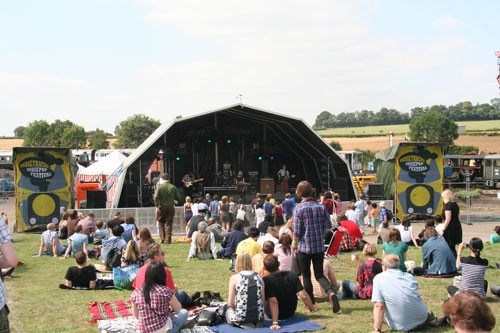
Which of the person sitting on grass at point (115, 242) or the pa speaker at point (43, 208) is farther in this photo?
the pa speaker at point (43, 208)

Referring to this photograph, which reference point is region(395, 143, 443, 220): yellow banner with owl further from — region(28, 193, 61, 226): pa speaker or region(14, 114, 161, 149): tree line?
region(14, 114, 161, 149): tree line

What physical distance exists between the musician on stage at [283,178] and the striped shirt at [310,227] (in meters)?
17.7

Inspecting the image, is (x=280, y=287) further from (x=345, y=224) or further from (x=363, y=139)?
(x=363, y=139)

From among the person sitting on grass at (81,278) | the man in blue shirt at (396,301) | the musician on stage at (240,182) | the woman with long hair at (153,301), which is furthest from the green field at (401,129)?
the woman with long hair at (153,301)

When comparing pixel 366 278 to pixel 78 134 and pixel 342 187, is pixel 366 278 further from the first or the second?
pixel 78 134

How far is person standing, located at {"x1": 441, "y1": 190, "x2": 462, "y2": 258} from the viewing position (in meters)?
8.45

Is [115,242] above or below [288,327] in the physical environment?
above

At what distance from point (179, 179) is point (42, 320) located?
1835 centimetres

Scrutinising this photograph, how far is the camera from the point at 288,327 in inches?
251

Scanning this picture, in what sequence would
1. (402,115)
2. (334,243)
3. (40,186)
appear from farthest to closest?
(402,115), (40,186), (334,243)

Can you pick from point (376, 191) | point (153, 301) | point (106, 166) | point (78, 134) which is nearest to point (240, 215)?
point (376, 191)

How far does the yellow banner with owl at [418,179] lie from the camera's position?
20.3 metres

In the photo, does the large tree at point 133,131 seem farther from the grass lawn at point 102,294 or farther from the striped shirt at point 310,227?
the striped shirt at point 310,227

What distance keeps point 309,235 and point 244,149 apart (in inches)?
740
